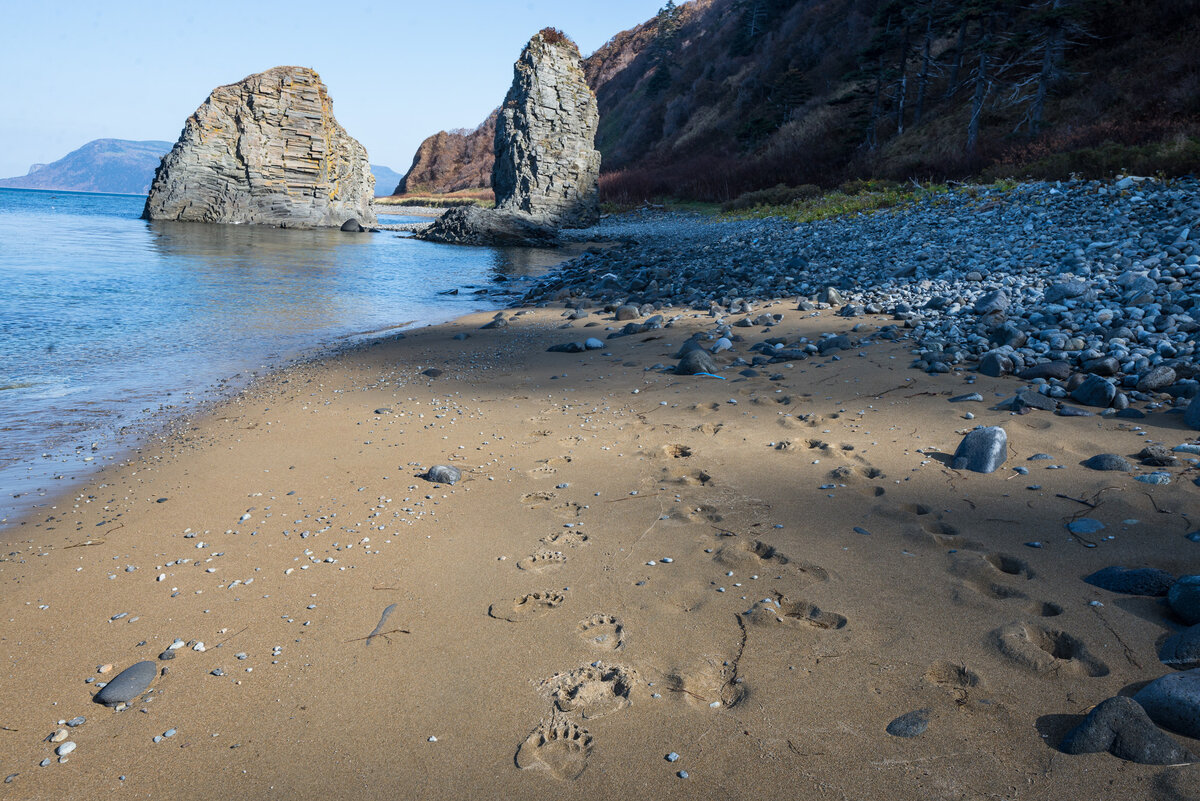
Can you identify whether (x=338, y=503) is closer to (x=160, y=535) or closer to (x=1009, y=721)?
(x=160, y=535)

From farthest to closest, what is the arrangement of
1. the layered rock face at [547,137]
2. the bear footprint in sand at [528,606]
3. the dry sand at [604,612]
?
the layered rock face at [547,137]
the bear footprint in sand at [528,606]
the dry sand at [604,612]

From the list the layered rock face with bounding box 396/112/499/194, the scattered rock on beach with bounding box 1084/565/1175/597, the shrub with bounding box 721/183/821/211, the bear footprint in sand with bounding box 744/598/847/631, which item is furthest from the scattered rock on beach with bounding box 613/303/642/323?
the layered rock face with bounding box 396/112/499/194

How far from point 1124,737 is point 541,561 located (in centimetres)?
212

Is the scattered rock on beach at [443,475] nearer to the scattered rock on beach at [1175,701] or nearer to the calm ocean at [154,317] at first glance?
the calm ocean at [154,317]

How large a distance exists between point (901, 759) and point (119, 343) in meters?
9.77


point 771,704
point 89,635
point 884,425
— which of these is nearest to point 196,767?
point 89,635

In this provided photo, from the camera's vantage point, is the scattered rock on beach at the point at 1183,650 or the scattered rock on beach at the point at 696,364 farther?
the scattered rock on beach at the point at 696,364

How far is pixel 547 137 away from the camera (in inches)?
1179

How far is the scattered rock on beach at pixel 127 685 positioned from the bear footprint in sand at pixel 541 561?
142cm

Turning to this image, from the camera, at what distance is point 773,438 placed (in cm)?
426

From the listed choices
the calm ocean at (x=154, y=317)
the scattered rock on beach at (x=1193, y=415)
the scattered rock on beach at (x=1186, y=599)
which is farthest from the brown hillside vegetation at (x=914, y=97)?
the calm ocean at (x=154, y=317)

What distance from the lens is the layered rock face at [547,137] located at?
29.7 metres

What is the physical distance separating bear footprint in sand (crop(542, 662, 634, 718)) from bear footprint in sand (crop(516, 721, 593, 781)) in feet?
0.26

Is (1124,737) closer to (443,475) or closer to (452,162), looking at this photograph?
(443,475)
